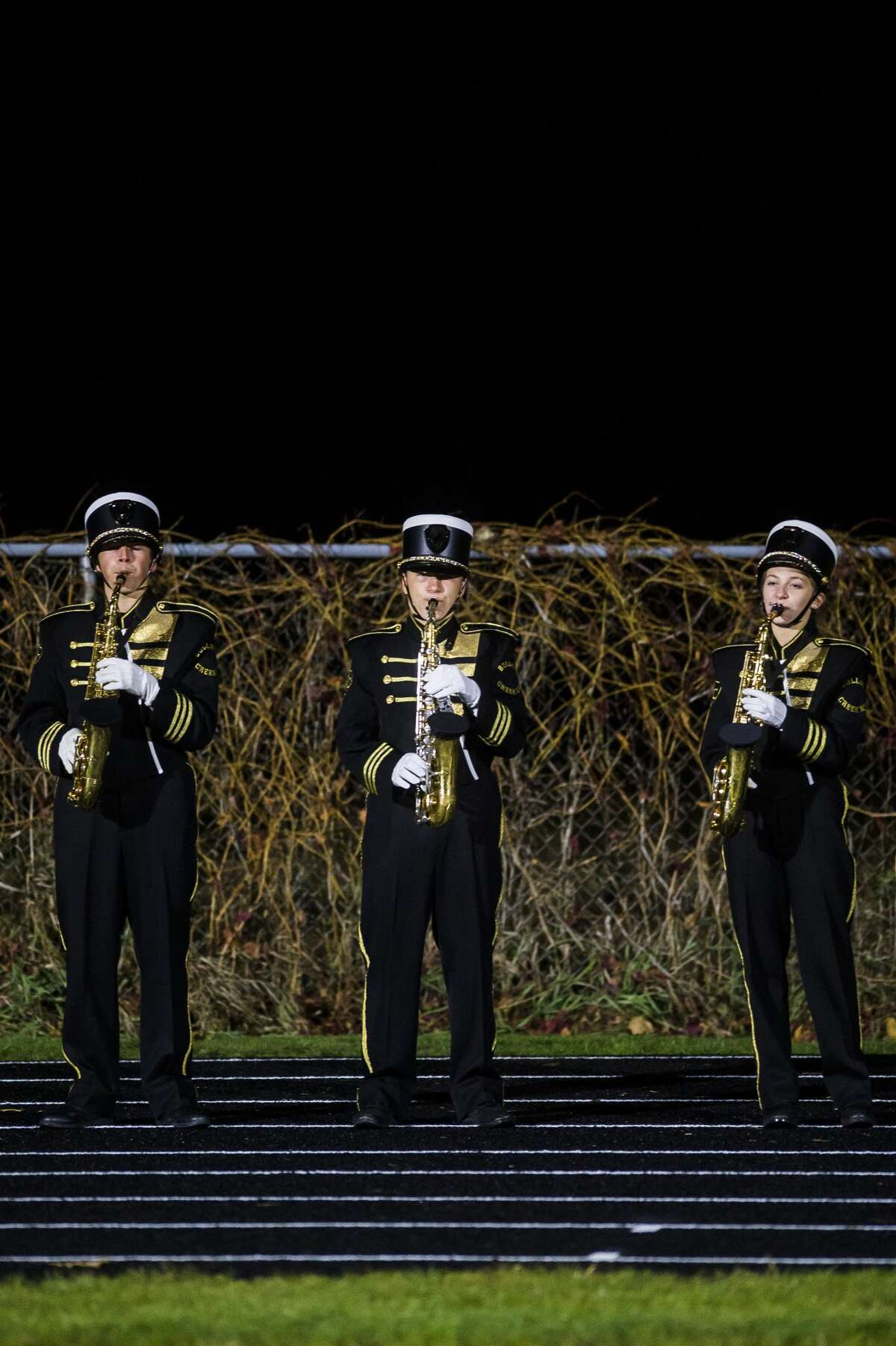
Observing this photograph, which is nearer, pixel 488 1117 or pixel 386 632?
pixel 488 1117

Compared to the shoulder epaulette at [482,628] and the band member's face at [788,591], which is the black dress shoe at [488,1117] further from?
the band member's face at [788,591]

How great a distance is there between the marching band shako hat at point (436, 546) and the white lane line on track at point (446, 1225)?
2.82m

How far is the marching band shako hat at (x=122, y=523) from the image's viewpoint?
8.44 meters

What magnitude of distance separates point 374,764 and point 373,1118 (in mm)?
1246

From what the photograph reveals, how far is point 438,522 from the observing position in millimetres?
8531

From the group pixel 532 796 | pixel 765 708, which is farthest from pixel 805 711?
pixel 532 796

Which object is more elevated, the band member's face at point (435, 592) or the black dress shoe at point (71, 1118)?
the band member's face at point (435, 592)

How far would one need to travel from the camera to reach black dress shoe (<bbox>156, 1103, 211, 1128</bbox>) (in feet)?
26.5

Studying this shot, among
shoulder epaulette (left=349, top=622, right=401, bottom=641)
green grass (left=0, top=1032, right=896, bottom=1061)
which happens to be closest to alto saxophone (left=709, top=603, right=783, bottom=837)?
shoulder epaulette (left=349, top=622, right=401, bottom=641)

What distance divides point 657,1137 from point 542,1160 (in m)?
0.63

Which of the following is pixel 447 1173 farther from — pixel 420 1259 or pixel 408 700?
pixel 408 700

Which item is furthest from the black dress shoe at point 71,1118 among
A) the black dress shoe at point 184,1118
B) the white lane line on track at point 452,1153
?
the white lane line on track at point 452,1153

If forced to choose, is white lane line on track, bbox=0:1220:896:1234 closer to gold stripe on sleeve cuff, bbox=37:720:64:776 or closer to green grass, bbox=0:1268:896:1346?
green grass, bbox=0:1268:896:1346

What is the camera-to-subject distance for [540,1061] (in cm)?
1021
